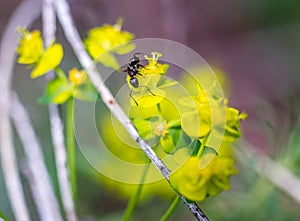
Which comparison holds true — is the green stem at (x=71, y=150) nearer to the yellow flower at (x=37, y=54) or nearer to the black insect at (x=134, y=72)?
the yellow flower at (x=37, y=54)

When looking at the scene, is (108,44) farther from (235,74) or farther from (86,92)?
(235,74)

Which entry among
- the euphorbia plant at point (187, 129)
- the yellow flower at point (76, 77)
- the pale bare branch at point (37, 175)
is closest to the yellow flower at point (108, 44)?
the yellow flower at point (76, 77)

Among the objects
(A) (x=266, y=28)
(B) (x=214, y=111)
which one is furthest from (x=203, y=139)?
(A) (x=266, y=28)

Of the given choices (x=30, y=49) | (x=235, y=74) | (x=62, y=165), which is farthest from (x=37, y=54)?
(x=235, y=74)

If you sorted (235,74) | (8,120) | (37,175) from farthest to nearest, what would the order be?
(235,74), (8,120), (37,175)

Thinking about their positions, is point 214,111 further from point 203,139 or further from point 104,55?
point 104,55
